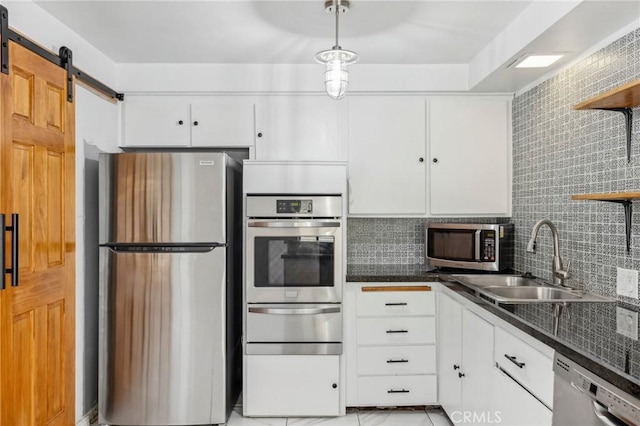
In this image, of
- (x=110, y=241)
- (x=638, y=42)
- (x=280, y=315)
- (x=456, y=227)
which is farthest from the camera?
(x=456, y=227)

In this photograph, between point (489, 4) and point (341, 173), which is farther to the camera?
point (341, 173)

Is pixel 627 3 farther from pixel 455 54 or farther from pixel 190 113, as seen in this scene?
pixel 190 113

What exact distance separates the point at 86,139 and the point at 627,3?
2773 millimetres

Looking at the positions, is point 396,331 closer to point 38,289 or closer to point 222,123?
point 222,123

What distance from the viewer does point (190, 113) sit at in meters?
3.07

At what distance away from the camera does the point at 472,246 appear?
9.52ft

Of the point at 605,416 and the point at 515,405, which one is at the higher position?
the point at 605,416

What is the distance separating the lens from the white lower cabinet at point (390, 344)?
284cm

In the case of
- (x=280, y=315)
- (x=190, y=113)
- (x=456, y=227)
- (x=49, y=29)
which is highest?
(x=49, y=29)

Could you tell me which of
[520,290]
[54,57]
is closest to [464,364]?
[520,290]

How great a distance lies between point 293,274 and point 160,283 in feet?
2.54

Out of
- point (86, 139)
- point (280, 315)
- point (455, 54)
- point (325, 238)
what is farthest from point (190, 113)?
point (455, 54)

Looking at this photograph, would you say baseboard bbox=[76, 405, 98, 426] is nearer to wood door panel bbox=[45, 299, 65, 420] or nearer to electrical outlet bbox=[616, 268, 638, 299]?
wood door panel bbox=[45, 299, 65, 420]

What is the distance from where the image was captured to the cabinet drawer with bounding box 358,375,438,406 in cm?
284
